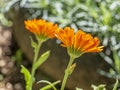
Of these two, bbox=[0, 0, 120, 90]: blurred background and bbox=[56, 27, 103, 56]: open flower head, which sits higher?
bbox=[56, 27, 103, 56]: open flower head

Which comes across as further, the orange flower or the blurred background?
the blurred background

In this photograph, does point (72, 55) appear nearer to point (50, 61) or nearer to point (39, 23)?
point (39, 23)

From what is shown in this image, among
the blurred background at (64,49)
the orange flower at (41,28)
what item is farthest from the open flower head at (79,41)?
the blurred background at (64,49)

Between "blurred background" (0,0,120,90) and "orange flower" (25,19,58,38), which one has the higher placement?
"orange flower" (25,19,58,38)

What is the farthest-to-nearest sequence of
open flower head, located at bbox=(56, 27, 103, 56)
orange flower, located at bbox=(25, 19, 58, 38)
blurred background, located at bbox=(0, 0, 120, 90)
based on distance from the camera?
blurred background, located at bbox=(0, 0, 120, 90) → orange flower, located at bbox=(25, 19, 58, 38) → open flower head, located at bbox=(56, 27, 103, 56)

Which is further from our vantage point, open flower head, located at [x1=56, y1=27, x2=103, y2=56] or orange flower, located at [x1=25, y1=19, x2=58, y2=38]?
orange flower, located at [x1=25, y1=19, x2=58, y2=38]

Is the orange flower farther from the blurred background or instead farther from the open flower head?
the blurred background

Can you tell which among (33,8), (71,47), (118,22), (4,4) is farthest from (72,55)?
(4,4)

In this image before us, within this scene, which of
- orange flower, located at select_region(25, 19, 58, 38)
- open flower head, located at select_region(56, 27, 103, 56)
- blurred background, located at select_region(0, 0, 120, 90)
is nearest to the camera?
open flower head, located at select_region(56, 27, 103, 56)

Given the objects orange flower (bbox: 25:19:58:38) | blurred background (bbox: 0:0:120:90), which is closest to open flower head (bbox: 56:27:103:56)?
orange flower (bbox: 25:19:58:38)
